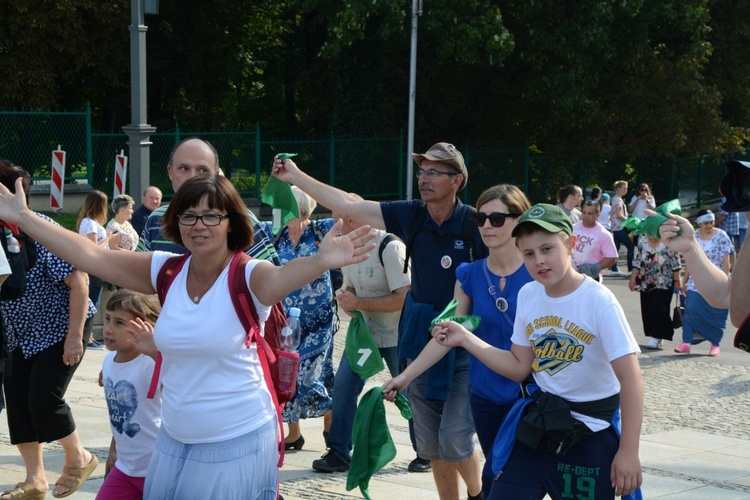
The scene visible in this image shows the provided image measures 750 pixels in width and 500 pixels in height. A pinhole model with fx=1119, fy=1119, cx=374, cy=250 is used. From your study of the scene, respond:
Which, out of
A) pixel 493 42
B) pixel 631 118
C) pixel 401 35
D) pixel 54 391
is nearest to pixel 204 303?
pixel 54 391

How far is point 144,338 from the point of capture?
4.28m

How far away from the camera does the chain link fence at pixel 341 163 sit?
65.9 ft

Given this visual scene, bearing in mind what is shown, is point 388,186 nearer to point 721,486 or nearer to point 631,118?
point 631,118

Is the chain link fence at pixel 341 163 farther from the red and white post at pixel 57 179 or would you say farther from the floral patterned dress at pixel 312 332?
the floral patterned dress at pixel 312 332

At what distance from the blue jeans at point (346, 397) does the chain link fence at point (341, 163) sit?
13893 millimetres

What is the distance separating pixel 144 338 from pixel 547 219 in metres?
1.59

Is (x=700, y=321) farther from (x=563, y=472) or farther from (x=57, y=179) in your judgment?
(x=57, y=179)

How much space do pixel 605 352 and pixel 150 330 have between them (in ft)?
5.67

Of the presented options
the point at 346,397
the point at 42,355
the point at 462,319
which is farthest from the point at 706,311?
the point at 42,355

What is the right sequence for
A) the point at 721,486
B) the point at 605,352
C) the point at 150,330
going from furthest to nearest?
the point at 721,486, the point at 150,330, the point at 605,352

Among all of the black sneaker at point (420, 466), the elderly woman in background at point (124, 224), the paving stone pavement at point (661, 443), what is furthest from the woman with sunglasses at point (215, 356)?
the elderly woman in background at point (124, 224)

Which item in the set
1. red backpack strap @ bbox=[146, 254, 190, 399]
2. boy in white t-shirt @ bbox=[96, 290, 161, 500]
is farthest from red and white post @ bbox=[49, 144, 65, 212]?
red backpack strap @ bbox=[146, 254, 190, 399]

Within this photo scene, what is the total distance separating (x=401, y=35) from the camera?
1067 inches

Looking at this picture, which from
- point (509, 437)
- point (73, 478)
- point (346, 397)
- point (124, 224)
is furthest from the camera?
point (124, 224)
